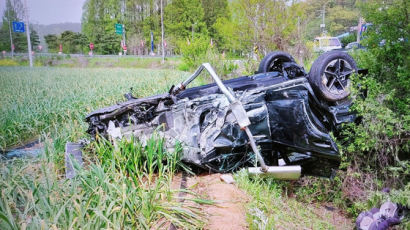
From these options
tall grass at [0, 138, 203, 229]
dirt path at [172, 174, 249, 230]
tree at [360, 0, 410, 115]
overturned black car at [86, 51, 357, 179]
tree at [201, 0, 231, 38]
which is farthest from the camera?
tree at [201, 0, 231, 38]

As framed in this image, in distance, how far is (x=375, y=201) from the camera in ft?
10.6

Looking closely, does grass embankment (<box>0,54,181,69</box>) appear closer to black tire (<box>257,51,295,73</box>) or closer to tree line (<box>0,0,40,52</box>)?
tree line (<box>0,0,40,52</box>)

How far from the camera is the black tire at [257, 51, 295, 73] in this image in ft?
15.4

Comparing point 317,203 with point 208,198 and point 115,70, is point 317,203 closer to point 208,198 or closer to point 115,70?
point 208,198

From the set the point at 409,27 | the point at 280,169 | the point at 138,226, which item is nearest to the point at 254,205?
the point at 280,169

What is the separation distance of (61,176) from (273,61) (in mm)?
3456

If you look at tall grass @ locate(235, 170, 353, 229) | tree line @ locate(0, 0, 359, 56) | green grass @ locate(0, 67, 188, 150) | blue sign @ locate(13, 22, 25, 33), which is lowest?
tall grass @ locate(235, 170, 353, 229)

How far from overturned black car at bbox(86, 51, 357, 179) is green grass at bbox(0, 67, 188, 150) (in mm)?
510

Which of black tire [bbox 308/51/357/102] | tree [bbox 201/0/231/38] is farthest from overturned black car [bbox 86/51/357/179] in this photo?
tree [bbox 201/0/231/38]

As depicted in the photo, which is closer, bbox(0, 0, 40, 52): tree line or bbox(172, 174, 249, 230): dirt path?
bbox(0, 0, 40, 52): tree line

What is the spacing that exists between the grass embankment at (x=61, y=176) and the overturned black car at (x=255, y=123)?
327 mm

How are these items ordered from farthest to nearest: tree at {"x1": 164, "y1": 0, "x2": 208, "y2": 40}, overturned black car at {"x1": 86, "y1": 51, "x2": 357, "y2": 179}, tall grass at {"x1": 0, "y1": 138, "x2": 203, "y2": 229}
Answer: tree at {"x1": 164, "y1": 0, "x2": 208, "y2": 40}
overturned black car at {"x1": 86, "y1": 51, "x2": 357, "y2": 179}
tall grass at {"x1": 0, "y1": 138, "x2": 203, "y2": 229}

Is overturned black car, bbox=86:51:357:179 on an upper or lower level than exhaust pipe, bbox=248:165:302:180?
upper

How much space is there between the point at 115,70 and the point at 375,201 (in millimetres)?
4856
